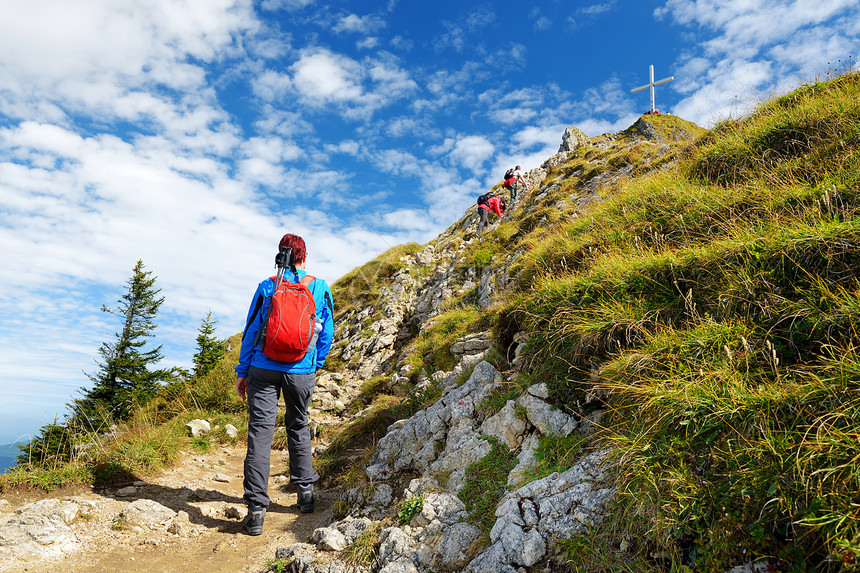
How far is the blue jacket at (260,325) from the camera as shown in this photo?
547 cm

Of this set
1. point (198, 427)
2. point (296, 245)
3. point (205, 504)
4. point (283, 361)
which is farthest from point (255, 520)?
point (198, 427)

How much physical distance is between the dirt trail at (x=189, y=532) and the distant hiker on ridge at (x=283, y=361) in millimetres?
331

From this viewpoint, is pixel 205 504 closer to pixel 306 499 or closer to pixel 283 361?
pixel 306 499

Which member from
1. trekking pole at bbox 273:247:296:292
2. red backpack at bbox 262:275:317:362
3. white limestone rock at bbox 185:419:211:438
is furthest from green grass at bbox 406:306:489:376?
white limestone rock at bbox 185:419:211:438

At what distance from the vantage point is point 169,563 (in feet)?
14.9

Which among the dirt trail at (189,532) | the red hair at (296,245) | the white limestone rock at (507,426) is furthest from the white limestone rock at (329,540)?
the red hair at (296,245)

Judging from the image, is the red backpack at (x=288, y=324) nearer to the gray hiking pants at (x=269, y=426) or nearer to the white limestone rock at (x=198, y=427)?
the gray hiking pants at (x=269, y=426)

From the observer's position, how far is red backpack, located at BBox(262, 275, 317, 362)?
17.2 ft

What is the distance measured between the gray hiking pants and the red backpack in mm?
331

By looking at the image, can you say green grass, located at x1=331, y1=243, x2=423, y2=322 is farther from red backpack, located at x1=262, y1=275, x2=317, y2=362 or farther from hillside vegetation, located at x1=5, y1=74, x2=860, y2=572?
red backpack, located at x1=262, y1=275, x2=317, y2=362

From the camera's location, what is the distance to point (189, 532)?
5.18 metres

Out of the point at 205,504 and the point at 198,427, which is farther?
the point at 198,427

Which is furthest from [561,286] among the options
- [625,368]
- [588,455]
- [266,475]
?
[266,475]

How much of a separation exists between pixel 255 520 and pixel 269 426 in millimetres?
1091
